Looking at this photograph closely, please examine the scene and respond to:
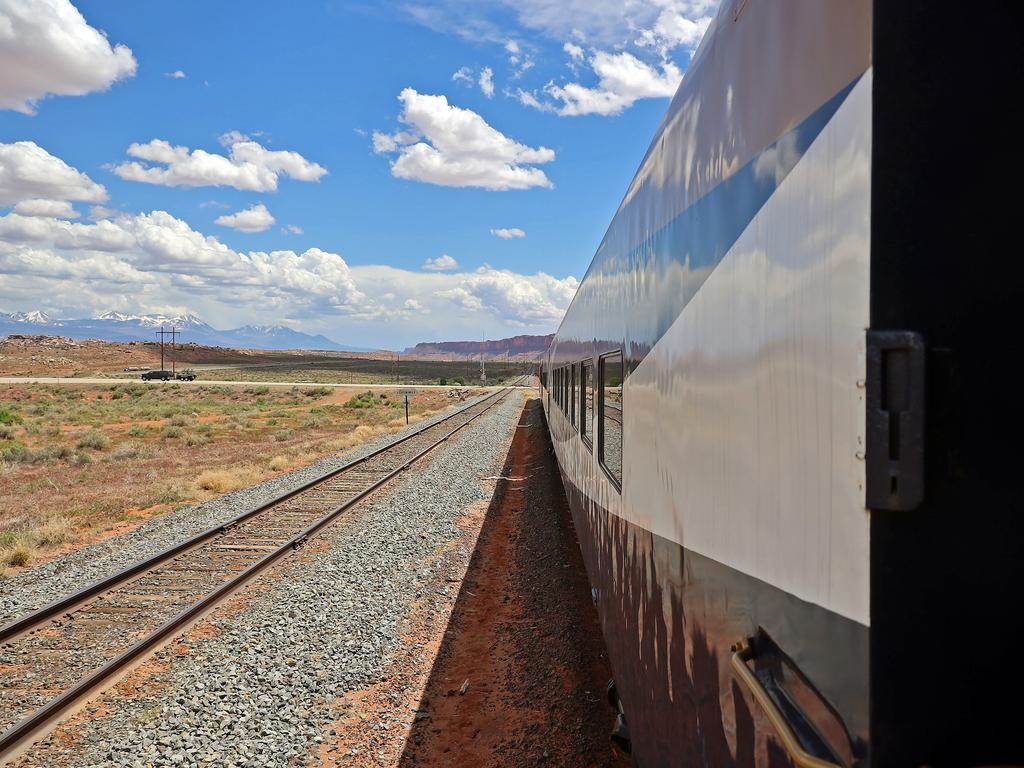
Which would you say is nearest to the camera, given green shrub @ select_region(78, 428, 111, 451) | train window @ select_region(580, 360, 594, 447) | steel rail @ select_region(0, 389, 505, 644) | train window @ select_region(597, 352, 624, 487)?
train window @ select_region(597, 352, 624, 487)

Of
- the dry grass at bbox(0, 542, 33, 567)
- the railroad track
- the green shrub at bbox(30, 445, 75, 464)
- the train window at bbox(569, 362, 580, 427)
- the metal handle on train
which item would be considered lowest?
the green shrub at bbox(30, 445, 75, 464)

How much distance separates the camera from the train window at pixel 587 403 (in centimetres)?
603

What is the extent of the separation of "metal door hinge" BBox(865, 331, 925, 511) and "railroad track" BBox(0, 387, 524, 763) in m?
5.93

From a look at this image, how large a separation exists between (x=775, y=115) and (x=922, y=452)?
0.92 meters

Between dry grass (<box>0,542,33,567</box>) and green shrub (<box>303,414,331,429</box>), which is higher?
dry grass (<box>0,542,33,567</box>)

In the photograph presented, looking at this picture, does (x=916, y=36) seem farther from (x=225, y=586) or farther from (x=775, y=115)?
(x=225, y=586)

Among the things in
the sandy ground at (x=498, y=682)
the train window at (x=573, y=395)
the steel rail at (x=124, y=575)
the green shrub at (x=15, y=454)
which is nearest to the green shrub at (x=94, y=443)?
the green shrub at (x=15, y=454)

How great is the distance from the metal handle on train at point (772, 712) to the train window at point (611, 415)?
2.21m

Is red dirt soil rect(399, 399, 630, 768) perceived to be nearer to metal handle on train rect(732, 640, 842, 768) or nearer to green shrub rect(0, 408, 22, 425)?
metal handle on train rect(732, 640, 842, 768)

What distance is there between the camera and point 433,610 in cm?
768

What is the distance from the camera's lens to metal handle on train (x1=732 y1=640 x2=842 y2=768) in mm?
1342

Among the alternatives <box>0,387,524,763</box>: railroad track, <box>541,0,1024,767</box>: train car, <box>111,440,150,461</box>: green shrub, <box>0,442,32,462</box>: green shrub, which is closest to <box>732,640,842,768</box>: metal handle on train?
<box>541,0,1024,767</box>: train car

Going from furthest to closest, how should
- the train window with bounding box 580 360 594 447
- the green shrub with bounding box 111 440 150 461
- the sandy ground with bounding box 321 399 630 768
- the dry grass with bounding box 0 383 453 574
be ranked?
the green shrub with bounding box 111 440 150 461
the dry grass with bounding box 0 383 453 574
the train window with bounding box 580 360 594 447
the sandy ground with bounding box 321 399 630 768

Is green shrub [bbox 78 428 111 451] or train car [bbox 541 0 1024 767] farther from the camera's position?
green shrub [bbox 78 428 111 451]
